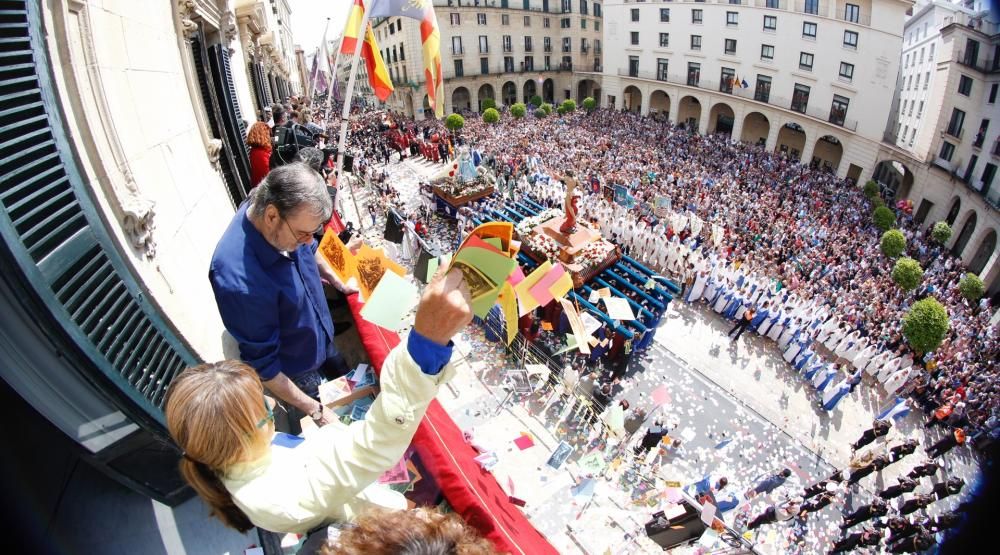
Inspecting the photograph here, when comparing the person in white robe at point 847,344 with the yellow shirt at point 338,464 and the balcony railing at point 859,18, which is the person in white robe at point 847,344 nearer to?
the yellow shirt at point 338,464

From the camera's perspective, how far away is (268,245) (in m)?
3.09

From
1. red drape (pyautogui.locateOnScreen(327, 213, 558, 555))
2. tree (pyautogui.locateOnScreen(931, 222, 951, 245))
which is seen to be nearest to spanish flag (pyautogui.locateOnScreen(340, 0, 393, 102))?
red drape (pyautogui.locateOnScreen(327, 213, 558, 555))

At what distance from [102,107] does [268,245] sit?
1863mm

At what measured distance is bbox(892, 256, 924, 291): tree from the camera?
1452cm

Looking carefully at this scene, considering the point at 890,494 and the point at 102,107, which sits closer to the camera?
the point at 102,107

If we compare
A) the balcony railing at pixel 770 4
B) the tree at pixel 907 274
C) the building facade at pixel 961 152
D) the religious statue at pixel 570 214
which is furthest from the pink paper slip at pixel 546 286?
the balcony railing at pixel 770 4

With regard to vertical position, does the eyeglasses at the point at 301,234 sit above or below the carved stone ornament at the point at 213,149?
below

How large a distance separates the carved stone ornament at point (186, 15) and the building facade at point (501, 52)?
126 feet

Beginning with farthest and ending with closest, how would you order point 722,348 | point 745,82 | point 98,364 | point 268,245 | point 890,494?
point 745,82 → point 722,348 → point 890,494 → point 268,245 → point 98,364

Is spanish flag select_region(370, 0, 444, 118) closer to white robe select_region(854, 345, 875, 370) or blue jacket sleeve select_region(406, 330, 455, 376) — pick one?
blue jacket sleeve select_region(406, 330, 455, 376)

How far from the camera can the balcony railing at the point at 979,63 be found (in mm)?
15924

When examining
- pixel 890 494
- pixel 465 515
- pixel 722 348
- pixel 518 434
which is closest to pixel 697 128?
pixel 722 348

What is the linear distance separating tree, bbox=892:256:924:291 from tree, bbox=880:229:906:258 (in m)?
3.09

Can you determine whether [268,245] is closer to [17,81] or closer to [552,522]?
[17,81]
